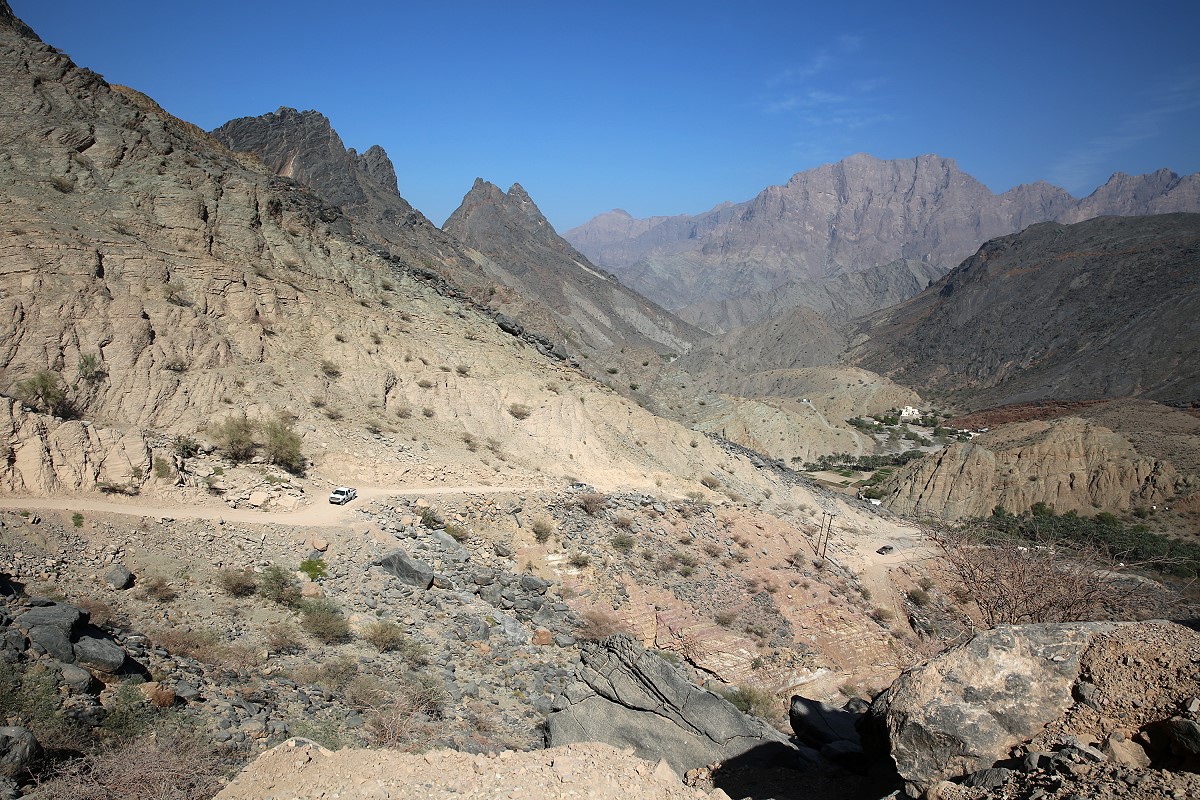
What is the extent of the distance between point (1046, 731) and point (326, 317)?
22002 millimetres

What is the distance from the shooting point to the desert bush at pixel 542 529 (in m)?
17.7

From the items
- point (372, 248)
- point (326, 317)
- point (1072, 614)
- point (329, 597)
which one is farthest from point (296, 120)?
point (1072, 614)

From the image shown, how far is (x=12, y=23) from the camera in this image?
968 inches

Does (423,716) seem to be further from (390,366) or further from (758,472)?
(758,472)

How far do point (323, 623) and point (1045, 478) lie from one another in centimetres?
4520

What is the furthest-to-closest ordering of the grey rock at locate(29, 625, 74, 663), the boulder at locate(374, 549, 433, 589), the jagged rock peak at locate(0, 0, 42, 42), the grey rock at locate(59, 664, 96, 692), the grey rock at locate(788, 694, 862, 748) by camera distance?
1. the jagged rock peak at locate(0, 0, 42, 42)
2. the boulder at locate(374, 549, 433, 589)
3. the grey rock at locate(788, 694, 862, 748)
4. the grey rock at locate(29, 625, 74, 663)
5. the grey rock at locate(59, 664, 96, 692)

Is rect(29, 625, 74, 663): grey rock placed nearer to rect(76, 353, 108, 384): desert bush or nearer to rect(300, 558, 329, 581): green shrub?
rect(300, 558, 329, 581): green shrub

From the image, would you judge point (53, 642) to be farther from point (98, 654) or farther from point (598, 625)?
point (598, 625)

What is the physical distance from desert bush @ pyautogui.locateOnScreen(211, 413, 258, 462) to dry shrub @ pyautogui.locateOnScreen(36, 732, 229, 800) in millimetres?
9963

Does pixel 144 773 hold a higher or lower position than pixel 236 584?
lower

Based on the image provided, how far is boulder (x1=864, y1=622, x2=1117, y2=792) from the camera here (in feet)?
21.2

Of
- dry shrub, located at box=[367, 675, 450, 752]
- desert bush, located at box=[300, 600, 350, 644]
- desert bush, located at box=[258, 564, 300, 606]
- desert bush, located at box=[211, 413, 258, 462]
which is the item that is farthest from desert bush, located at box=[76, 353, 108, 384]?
dry shrub, located at box=[367, 675, 450, 752]

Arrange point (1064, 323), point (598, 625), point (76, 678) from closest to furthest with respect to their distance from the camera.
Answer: point (76, 678) < point (598, 625) < point (1064, 323)

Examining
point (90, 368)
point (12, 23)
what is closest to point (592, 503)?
point (90, 368)
